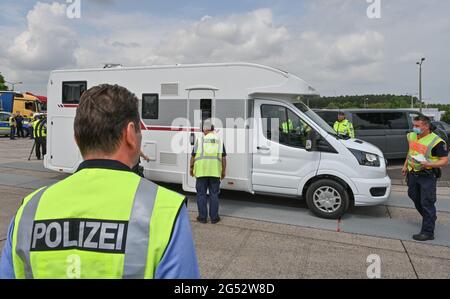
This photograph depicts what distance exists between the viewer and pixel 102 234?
1156 mm

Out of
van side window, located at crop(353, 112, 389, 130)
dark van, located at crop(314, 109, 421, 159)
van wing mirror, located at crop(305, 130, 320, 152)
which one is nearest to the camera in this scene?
van wing mirror, located at crop(305, 130, 320, 152)

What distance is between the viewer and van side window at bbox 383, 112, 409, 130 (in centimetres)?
1252

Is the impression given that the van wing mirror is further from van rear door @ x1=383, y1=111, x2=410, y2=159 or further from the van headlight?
van rear door @ x1=383, y1=111, x2=410, y2=159

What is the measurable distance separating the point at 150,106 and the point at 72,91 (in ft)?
6.87

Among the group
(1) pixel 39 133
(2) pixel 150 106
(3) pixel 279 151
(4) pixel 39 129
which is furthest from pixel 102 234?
(1) pixel 39 133

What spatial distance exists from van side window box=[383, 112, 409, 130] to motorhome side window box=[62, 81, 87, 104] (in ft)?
32.1

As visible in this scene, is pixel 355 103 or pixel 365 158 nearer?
pixel 365 158

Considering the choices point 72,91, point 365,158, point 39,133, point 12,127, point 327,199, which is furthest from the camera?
point 12,127

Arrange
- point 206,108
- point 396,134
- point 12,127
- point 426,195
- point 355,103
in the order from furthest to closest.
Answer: point 355,103, point 12,127, point 396,134, point 206,108, point 426,195

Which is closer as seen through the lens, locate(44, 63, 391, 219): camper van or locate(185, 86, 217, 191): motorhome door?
locate(44, 63, 391, 219): camper van

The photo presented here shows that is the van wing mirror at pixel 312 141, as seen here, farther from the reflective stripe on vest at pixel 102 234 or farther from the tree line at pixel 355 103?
the reflective stripe on vest at pixel 102 234

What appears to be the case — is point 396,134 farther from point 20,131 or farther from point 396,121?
point 20,131

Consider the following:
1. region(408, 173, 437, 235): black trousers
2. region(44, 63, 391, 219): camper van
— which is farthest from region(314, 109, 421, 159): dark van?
region(408, 173, 437, 235): black trousers
